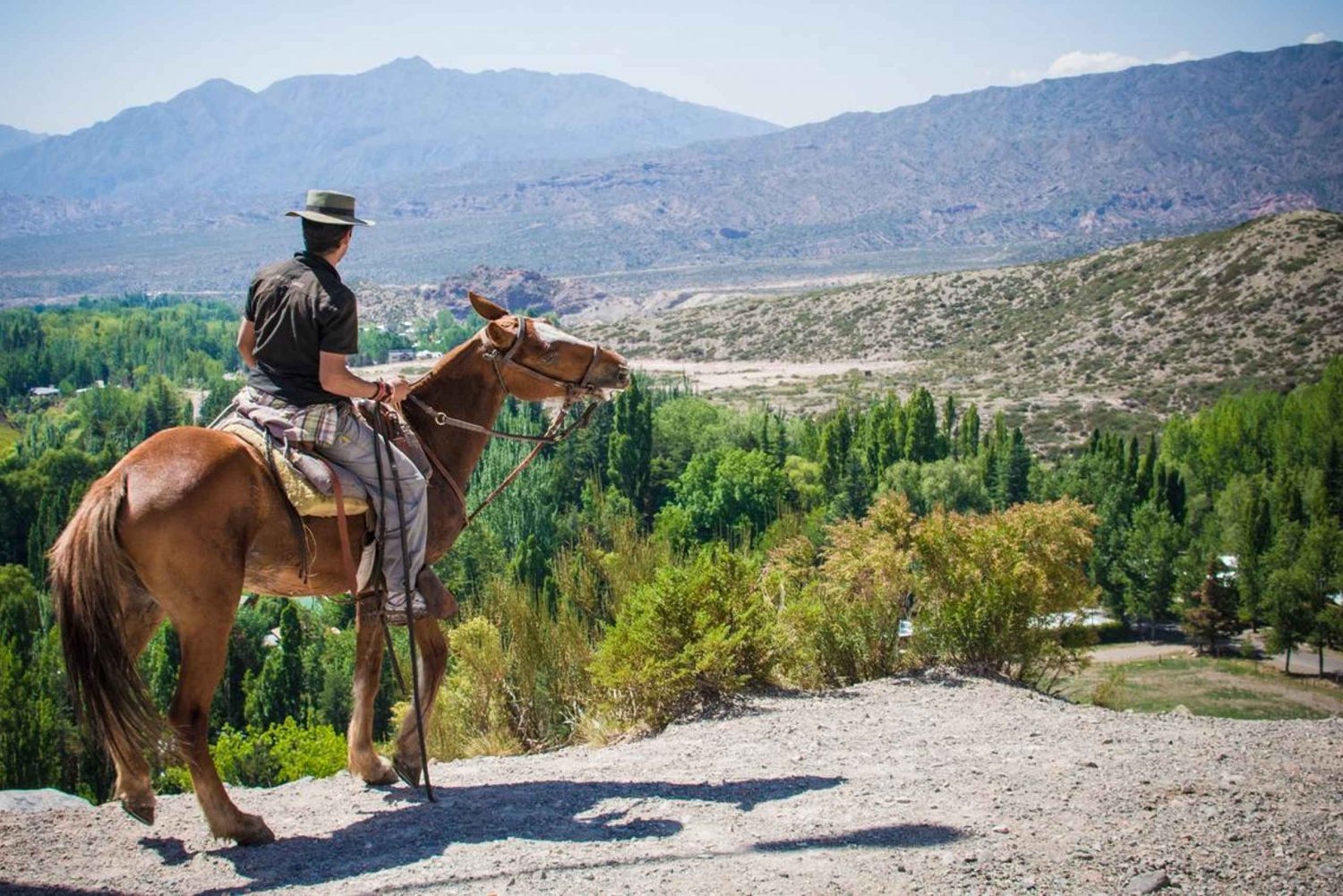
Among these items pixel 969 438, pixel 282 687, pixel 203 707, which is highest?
pixel 203 707

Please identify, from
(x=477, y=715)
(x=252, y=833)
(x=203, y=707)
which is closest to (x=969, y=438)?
(x=477, y=715)

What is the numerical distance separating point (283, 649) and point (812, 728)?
29.0 meters

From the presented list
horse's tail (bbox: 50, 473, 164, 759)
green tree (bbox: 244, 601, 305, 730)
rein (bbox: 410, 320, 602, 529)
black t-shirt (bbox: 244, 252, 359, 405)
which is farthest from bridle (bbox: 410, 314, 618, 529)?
green tree (bbox: 244, 601, 305, 730)

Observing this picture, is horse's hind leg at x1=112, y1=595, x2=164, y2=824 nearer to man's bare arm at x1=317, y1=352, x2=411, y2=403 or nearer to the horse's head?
man's bare arm at x1=317, y1=352, x2=411, y2=403

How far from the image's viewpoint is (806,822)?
267 inches

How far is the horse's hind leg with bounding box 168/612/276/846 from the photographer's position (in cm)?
650

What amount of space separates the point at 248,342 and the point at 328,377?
0.85 meters

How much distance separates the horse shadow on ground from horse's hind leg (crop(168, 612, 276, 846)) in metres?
0.20

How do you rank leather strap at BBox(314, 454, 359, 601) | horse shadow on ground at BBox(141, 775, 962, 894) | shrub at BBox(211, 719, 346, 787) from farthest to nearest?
1. shrub at BBox(211, 719, 346, 787)
2. leather strap at BBox(314, 454, 359, 601)
3. horse shadow on ground at BBox(141, 775, 962, 894)

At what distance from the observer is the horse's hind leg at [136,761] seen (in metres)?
6.56

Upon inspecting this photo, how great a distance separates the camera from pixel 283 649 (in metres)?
34.9

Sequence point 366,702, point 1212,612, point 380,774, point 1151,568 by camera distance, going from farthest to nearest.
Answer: point 1151,568 < point 1212,612 < point 380,774 < point 366,702

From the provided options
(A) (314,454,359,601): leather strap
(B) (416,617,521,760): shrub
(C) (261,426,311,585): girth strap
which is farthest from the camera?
(B) (416,617,521,760): shrub

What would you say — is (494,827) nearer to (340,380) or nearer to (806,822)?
(806,822)
